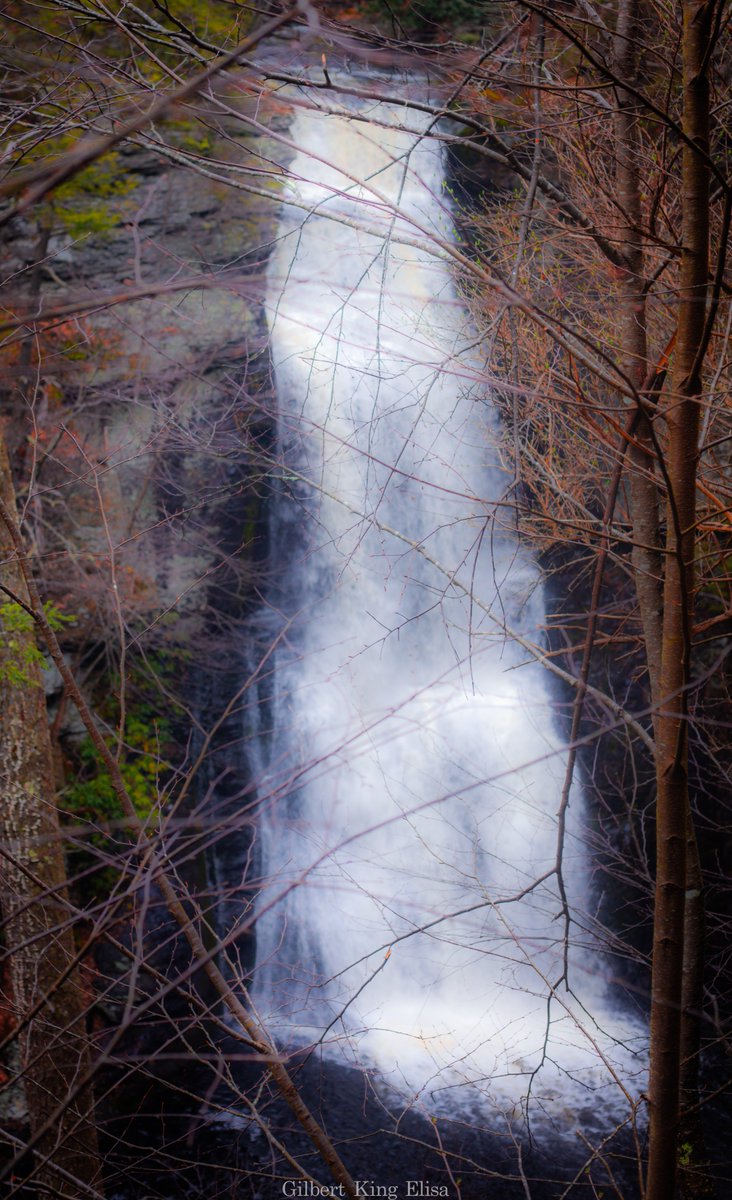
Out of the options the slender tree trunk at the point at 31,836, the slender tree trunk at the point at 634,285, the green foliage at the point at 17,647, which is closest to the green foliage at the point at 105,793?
the slender tree trunk at the point at 31,836

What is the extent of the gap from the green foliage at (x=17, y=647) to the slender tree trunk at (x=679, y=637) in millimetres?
3818

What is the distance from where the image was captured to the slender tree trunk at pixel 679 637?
230 centimetres

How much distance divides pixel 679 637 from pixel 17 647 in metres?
4.38

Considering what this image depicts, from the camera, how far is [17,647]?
5434 millimetres

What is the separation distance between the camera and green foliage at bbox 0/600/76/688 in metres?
5.24

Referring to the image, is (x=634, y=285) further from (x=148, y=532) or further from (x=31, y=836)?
(x=148, y=532)

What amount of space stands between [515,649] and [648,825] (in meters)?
2.24

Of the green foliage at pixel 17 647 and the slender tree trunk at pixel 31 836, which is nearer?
the slender tree trunk at pixel 31 836

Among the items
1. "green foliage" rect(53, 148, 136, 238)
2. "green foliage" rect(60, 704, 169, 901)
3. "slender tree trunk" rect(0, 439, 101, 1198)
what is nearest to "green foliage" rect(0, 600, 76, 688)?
"slender tree trunk" rect(0, 439, 101, 1198)

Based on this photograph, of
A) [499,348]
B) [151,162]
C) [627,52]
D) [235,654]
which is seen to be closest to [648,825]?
[235,654]

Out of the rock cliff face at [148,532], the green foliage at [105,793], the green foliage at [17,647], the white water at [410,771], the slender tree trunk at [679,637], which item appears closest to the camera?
the slender tree trunk at [679,637]

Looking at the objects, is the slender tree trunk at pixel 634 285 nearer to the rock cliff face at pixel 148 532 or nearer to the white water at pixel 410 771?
the white water at pixel 410 771

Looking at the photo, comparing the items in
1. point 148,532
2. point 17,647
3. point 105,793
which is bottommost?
point 105,793

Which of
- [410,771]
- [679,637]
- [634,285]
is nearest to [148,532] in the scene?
[410,771]
